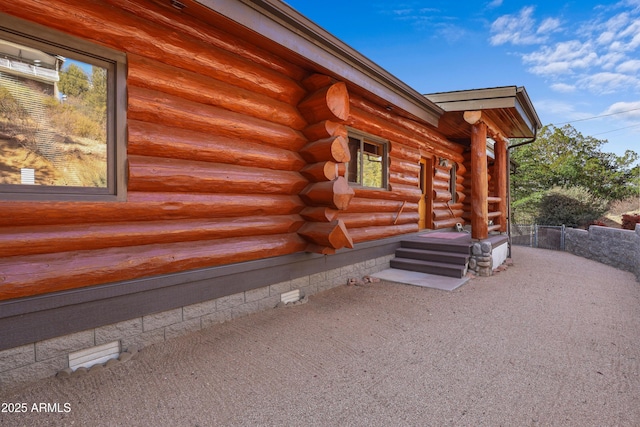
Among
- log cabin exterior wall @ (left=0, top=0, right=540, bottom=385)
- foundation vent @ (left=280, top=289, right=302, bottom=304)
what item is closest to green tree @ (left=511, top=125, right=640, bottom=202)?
log cabin exterior wall @ (left=0, top=0, right=540, bottom=385)

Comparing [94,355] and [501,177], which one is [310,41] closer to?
[94,355]

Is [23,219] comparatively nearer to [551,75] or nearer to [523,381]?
[523,381]

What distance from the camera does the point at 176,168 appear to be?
126 inches

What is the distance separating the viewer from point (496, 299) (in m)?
4.75

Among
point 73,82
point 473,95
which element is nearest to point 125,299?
point 73,82

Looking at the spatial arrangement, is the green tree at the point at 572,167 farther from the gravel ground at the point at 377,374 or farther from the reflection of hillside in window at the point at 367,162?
the gravel ground at the point at 377,374

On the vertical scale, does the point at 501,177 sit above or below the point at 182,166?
above

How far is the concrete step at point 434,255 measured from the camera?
614 centimetres

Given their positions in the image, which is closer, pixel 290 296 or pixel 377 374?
pixel 377 374

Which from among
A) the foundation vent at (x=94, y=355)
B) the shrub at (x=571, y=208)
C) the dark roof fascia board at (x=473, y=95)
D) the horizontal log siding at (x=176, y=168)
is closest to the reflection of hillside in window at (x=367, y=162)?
the dark roof fascia board at (x=473, y=95)

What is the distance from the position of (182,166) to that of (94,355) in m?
1.95

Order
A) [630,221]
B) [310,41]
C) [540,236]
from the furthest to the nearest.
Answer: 1. [540,236]
2. [630,221]
3. [310,41]

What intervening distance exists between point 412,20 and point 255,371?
2297cm

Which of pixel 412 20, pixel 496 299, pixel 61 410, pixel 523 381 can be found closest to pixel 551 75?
pixel 412 20
